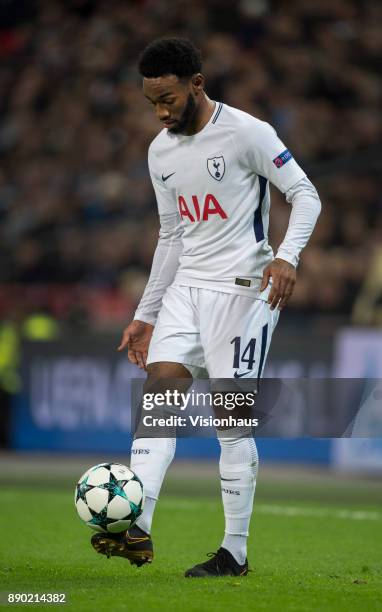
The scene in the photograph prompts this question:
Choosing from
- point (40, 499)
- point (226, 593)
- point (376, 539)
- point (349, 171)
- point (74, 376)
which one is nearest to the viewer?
point (226, 593)

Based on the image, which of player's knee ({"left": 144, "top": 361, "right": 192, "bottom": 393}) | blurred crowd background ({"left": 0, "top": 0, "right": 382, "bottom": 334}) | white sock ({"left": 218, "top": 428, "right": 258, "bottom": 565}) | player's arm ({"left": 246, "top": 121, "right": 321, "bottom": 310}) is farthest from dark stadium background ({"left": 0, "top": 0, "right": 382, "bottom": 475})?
player's arm ({"left": 246, "top": 121, "right": 321, "bottom": 310})

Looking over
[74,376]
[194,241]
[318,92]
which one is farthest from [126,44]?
[194,241]

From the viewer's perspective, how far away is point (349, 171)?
47.3 ft

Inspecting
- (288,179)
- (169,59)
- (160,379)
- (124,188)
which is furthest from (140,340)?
(124,188)

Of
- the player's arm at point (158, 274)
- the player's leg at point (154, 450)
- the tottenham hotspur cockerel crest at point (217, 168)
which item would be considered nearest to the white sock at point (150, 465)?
the player's leg at point (154, 450)

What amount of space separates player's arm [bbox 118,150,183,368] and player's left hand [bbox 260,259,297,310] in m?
0.66

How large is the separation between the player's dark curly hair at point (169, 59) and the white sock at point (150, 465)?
1.52 m

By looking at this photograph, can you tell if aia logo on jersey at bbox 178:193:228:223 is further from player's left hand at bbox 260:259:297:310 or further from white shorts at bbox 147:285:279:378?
player's left hand at bbox 260:259:297:310

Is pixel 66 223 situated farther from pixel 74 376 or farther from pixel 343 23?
pixel 343 23

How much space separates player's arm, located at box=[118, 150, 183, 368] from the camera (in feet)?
17.6

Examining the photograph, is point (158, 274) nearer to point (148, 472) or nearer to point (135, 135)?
→ point (148, 472)

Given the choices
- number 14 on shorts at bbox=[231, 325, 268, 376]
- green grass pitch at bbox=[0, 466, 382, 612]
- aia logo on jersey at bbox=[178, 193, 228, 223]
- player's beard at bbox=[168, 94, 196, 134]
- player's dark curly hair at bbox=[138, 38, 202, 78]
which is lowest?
green grass pitch at bbox=[0, 466, 382, 612]

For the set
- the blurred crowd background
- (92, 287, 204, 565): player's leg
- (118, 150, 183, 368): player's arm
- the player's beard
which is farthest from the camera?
the blurred crowd background

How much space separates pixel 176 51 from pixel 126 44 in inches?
489
